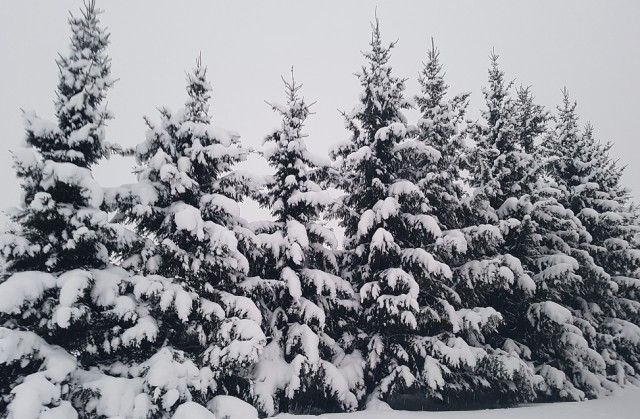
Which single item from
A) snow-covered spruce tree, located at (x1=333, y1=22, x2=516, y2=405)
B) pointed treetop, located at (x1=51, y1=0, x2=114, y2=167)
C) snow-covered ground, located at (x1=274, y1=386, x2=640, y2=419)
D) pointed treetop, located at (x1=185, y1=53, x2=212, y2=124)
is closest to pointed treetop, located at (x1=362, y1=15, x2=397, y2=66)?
snow-covered spruce tree, located at (x1=333, y1=22, x2=516, y2=405)

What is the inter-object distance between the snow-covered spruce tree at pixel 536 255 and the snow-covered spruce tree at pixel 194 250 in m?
10.7

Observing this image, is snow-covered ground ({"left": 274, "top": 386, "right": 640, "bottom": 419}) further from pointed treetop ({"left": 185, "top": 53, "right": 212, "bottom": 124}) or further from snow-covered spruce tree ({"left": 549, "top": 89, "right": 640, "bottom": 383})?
pointed treetop ({"left": 185, "top": 53, "right": 212, "bottom": 124})

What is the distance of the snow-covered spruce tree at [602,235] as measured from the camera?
65.6 feet

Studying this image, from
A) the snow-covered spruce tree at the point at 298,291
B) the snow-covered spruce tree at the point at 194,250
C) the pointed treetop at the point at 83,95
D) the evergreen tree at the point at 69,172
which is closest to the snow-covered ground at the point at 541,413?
the snow-covered spruce tree at the point at 298,291

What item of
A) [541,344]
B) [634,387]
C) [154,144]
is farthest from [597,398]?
[154,144]

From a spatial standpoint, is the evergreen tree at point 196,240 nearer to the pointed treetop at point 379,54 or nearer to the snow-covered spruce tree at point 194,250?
the snow-covered spruce tree at point 194,250

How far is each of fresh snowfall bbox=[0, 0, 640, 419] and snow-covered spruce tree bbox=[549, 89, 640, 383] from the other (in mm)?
273

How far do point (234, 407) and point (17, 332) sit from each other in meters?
5.08

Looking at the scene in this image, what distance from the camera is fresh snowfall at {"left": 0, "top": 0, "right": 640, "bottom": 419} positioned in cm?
880

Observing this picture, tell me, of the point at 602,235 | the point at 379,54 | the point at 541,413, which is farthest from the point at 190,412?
the point at 602,235

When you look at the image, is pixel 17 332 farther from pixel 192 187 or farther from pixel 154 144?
pixel 154 144

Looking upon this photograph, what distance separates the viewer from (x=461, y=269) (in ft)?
50.2

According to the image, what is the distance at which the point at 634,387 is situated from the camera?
829 inches

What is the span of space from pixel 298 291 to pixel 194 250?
3.45 metres
